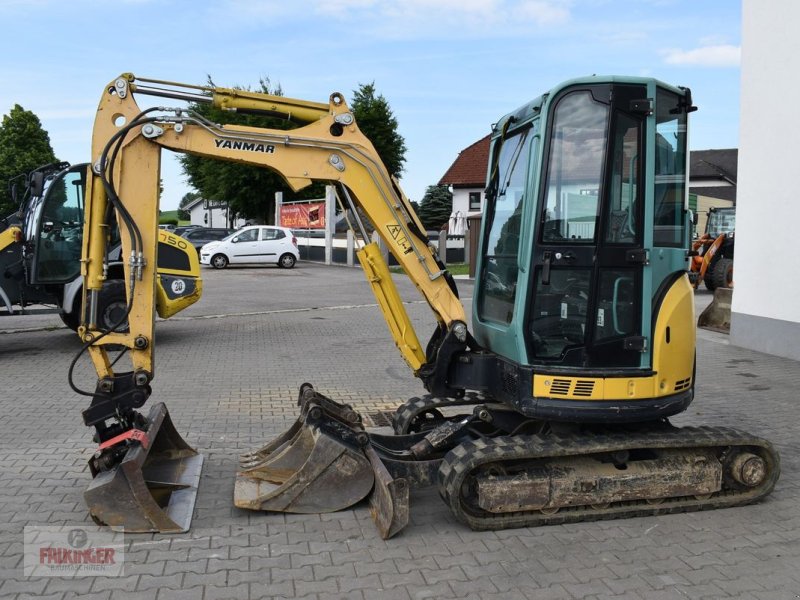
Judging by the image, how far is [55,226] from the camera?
36.3ft

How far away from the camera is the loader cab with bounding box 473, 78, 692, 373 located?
4891 mm

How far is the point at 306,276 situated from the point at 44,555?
22.0m

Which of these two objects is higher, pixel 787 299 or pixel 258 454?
pixel 787 299

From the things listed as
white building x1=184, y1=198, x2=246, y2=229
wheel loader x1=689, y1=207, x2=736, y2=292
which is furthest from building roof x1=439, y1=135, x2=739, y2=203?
wheel loader x1=689, y1=207, x2=736, y2=292

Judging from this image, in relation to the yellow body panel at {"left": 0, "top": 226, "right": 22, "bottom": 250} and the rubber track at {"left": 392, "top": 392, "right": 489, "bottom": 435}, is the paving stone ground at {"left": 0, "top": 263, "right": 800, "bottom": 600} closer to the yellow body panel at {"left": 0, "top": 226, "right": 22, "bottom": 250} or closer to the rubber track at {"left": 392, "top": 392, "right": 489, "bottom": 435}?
the rubber track at {"left": 392, "top": 392, "right": 489, "bottom": 435}

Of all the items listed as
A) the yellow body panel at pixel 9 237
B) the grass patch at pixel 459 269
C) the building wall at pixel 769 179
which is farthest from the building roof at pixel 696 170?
the yellow body panel at pixel 9 237

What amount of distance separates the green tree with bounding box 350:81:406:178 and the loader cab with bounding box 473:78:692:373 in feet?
138

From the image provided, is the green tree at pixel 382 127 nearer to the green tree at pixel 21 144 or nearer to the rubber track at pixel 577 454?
the green tree at pixel 21 144

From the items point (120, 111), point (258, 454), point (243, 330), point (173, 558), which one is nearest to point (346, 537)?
point (173, 558)

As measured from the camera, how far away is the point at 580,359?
5.00 m

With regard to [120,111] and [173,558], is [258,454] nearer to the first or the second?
[173,558]

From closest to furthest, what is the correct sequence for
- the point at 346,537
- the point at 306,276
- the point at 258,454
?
the point at 346,537, the point at 258,454, the point at 306,276

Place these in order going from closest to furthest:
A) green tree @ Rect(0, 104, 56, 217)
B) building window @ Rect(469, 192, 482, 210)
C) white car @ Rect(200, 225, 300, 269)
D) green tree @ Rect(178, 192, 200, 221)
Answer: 1. white car @ Rect(200, 225, 300, 269)
2. green tree @ Rect(0, 104, 56, 217)
3. building window @ Rect(469, 192, 482, 210)
4. green tree @ Rect(178, 192, 200, 221)

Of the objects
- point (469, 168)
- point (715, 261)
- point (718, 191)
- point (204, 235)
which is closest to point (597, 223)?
point (715, 261)
